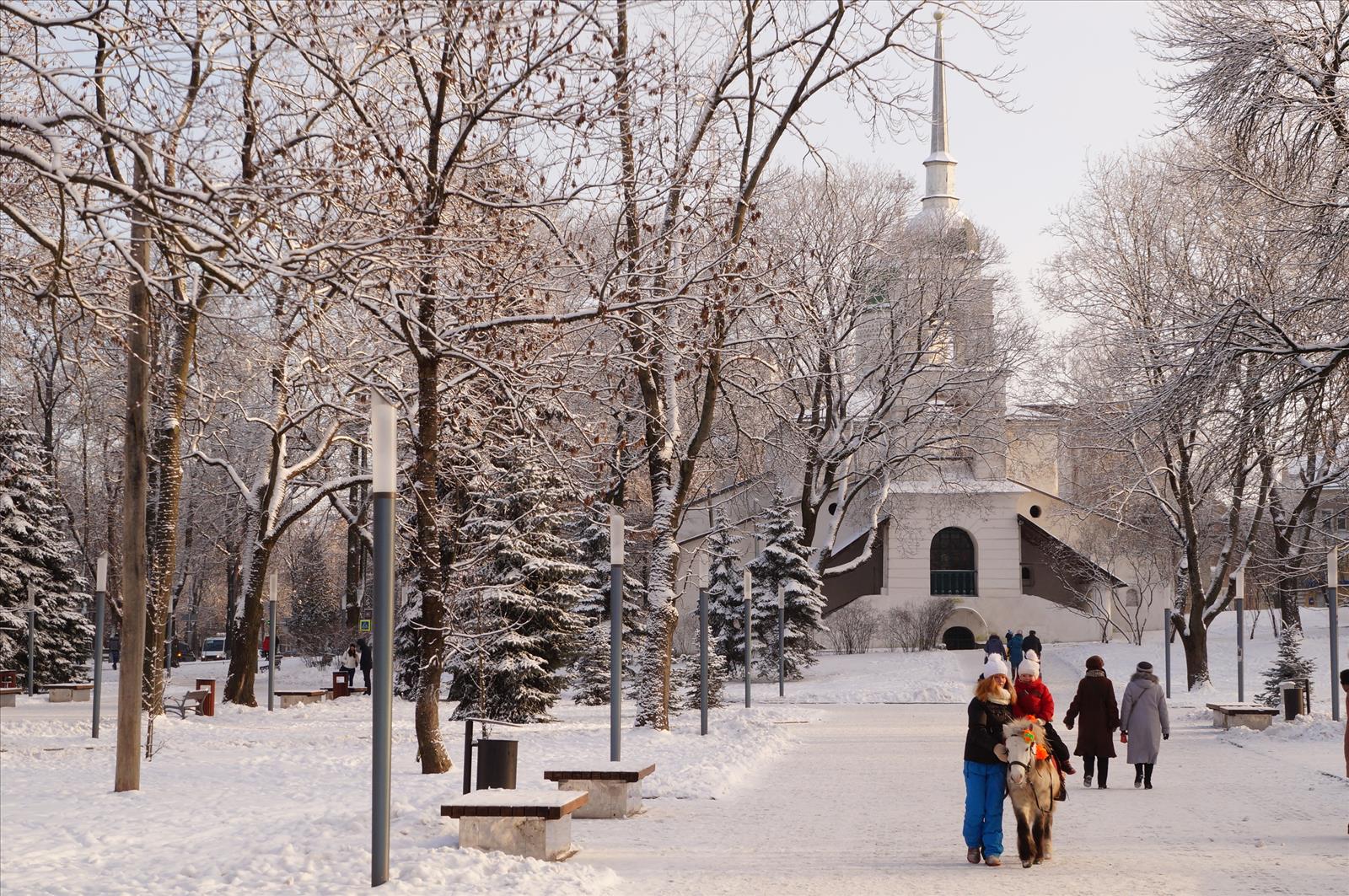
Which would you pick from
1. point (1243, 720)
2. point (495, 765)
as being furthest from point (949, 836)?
point (1243, 720)

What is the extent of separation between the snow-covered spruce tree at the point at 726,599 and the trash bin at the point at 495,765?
107 feet

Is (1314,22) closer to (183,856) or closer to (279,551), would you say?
(183,856)

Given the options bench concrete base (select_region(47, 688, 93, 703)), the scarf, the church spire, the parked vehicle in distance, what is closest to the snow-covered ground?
the scarf

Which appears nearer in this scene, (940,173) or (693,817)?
(693,817)

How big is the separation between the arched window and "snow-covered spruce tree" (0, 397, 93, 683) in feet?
102

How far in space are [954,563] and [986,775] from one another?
161ft

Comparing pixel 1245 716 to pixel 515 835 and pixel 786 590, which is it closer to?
pixel 515 835

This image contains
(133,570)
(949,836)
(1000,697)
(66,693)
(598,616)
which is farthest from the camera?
(598,616)

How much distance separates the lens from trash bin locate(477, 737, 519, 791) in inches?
486

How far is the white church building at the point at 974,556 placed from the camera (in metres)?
56.4

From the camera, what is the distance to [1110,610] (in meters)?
59.6

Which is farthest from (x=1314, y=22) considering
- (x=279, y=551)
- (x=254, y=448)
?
(x=279, y=551)

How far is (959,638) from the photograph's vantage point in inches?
2314

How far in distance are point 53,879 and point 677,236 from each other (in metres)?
13.2
